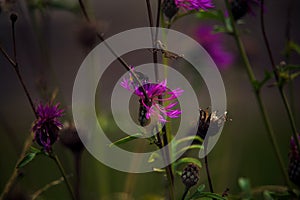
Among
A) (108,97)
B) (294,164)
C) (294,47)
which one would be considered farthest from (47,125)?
(108,97)

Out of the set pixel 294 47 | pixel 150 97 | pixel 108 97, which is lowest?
pixel 108 97

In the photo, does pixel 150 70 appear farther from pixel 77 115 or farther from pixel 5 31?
pixel 5 31

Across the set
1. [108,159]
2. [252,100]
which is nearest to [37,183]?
[108,159]

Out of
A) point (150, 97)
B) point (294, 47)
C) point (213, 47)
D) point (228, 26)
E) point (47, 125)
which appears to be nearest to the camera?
point (150, 97)

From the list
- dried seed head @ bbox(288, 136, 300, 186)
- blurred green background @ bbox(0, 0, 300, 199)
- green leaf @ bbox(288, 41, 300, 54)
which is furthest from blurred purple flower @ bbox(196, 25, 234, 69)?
dried seed head @ bbox(288, 136, 300, 186)

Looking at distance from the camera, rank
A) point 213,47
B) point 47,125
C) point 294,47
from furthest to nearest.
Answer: point 213,47 < point 294,47 < point 47,125

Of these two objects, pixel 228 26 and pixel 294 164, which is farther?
pixel 228 26

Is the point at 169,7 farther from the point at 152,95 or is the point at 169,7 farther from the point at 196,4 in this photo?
the point at 152,95

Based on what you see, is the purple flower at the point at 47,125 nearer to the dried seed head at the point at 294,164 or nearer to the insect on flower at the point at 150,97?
the insect on flower at the point at 150,97

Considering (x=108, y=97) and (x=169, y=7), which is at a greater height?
(x=169, y=7)
